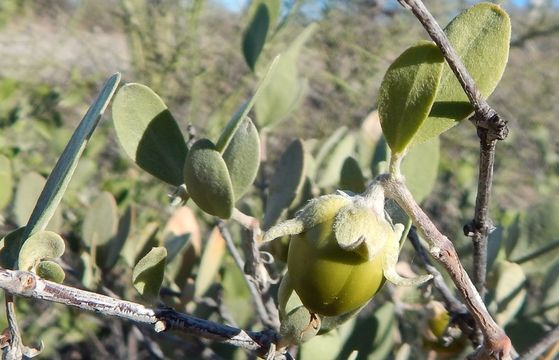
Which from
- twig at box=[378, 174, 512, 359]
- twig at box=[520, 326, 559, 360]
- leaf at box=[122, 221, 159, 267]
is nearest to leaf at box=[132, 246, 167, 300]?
twig at box=[378, 174, 512, 359]

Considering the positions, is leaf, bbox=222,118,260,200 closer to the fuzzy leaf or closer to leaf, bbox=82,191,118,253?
the fuzzy leaf

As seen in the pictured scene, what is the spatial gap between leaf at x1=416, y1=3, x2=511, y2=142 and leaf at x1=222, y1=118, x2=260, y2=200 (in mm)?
170

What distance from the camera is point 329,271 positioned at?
0.47 meters

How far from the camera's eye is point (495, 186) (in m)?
2.88

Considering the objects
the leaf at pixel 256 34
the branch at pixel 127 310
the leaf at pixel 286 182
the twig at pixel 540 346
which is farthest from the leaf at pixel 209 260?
→ the twig at pixel 540 346

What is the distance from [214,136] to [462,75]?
1558 millimetres

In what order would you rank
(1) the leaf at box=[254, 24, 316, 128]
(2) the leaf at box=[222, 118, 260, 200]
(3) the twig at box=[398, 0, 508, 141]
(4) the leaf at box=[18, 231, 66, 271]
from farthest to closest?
(1) the leaf at box=[254, 24, 316, 128] < (2) the leaf at box=[222, 118, 260, 200] < (4) the leaf at box=[18, 231, 66, 271] < (3) the twig at box=[398, 0, 508, 141]

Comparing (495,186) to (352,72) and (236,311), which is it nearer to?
(352,72)

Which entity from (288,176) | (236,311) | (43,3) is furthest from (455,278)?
(43,3)

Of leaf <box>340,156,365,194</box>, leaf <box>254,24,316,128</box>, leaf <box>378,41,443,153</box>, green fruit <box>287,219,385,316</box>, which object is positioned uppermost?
leaf <box>378,41,443,153</box>

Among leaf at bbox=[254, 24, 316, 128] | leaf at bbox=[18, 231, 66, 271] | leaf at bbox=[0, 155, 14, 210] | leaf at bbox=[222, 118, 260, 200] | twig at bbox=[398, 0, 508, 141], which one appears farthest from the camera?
leaf at bbox=[254, 24, 316, 128]

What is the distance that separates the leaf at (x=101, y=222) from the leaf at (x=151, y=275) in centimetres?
37

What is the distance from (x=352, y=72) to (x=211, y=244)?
76.3 inches

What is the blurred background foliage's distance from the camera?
94 centimetres
